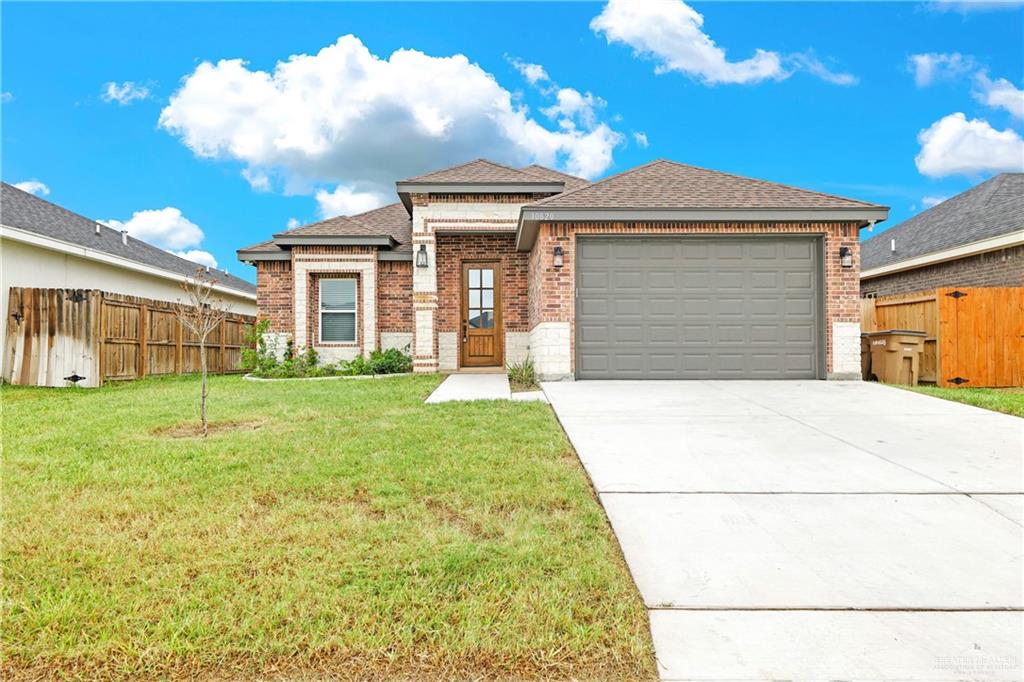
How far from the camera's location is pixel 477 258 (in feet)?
46.9

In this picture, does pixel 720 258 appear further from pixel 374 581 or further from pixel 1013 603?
pixel 374 581

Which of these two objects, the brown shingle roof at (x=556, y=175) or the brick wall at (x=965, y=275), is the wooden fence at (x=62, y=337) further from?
the brick wall at (x=965, y=275)

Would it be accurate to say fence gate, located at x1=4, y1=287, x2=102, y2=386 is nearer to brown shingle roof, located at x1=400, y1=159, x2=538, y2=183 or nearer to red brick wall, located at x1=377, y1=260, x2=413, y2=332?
red brick wall, located at x1=377, y1=260, x2=413, y2=332

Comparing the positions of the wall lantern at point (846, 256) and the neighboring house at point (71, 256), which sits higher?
the neighboring house at point (71, 256)

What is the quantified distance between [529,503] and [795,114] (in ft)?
57.6

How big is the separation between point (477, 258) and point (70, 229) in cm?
1130

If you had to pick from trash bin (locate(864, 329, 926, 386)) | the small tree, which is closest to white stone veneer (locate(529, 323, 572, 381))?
the small tree

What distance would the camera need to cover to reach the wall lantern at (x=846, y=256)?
1068cm

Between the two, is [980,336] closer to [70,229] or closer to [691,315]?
[691,315]

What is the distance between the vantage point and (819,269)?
1090 centimetres

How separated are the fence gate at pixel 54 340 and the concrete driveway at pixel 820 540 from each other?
1068cm

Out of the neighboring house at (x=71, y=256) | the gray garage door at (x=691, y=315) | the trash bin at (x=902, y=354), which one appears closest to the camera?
the gray garage door at (x=691, y=315)

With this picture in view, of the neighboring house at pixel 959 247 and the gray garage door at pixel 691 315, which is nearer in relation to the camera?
the gray garage door at pixel 691 315

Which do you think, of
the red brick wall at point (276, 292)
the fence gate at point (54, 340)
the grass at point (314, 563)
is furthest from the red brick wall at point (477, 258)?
the grass at point (314, 563)
